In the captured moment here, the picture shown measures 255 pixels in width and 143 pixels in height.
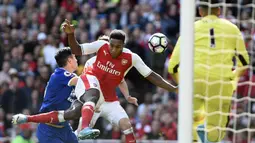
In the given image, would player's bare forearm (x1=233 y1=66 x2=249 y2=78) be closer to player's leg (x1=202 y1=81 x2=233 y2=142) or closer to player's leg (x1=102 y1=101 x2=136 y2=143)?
player's leg (x1=202 y1=81 x2=233 y2=142)

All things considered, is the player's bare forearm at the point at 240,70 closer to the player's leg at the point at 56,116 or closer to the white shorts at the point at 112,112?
the white shorts at the point at 112,112

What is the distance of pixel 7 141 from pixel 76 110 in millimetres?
5879

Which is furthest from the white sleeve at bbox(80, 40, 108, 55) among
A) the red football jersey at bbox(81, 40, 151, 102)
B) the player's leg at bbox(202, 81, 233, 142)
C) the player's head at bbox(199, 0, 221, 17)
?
the player's leg at bbox(202, 81, 233, 142)

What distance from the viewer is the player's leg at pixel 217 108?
10016 millimetres

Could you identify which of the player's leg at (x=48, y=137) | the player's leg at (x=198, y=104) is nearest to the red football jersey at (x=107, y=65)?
the player's leg at (x=48, y=137)

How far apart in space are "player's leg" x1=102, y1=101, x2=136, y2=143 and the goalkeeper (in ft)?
3.08

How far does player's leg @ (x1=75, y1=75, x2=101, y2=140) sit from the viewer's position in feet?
33.2

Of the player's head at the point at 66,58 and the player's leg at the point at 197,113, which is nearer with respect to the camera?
the player's leg at the point at 197,113

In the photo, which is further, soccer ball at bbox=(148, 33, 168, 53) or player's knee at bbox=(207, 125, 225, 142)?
soccer ball at bbox=(148, 33, 168, 53)

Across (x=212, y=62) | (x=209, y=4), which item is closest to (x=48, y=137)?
(x=212, y=62)

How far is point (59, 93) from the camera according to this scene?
11062 millimetres

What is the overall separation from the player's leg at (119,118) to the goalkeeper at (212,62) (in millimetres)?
938

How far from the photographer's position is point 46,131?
36.4 ft

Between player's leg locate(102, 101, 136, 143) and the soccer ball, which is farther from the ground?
the soccer ball
